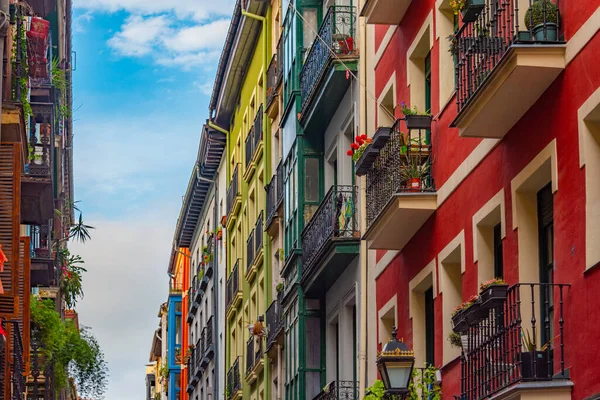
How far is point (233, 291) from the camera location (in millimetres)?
47562

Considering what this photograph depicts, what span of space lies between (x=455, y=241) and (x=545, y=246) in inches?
127

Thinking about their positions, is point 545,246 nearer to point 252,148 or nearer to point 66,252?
point 66,252

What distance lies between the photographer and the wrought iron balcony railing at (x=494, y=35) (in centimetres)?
1456

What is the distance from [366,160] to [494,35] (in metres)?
6.16

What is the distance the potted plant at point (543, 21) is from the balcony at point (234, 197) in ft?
104

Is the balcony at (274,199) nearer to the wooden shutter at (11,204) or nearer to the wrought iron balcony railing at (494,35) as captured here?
the wooden shutter at (11,204)

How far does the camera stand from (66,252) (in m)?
39.1

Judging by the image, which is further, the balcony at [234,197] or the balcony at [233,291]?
the balcony at [234,197]

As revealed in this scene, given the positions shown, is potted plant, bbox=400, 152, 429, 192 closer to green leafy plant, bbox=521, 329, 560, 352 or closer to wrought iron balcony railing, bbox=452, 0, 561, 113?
wrought iron balcony railing, bbox=452, 0, 561, 113

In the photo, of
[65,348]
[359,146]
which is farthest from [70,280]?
[359,146]

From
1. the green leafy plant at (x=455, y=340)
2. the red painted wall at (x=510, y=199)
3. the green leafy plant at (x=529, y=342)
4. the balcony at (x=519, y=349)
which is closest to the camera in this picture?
the red painted wall at (x=510, y=199)

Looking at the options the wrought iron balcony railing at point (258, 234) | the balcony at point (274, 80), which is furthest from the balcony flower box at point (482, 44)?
the wrought iron balcony railing at point (258, 234)

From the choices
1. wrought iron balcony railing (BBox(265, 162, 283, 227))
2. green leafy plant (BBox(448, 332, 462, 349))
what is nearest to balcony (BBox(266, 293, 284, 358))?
wrought iron balcony railing (BBox(265, 162, 283, 227))

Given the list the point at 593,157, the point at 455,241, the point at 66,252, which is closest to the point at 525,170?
the point at 593,157
